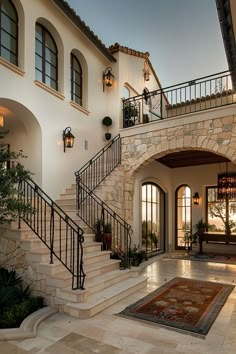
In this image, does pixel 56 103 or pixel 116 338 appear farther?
pixel 56 103

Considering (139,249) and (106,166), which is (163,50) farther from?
(139,249)

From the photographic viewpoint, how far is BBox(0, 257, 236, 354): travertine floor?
3.03 metres

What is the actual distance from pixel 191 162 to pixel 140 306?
720cm

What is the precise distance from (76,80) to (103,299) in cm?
621

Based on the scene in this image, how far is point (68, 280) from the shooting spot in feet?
14.0

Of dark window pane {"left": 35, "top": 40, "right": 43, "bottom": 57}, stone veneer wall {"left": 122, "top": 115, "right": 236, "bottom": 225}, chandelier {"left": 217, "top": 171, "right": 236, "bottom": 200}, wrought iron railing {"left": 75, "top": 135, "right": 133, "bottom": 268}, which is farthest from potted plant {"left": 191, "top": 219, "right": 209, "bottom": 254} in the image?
dark window pane {"left": 35, "top": 40, "right": 43, "bottom": 57}

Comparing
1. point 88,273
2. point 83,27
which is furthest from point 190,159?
point 88,273

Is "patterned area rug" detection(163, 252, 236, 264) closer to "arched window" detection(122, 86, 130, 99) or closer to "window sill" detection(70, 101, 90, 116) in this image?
"window sill" detection(70, 101, 90, 116)

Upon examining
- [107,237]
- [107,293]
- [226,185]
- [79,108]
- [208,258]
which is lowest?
[208,258]

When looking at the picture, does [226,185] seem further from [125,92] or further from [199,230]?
[125,92]

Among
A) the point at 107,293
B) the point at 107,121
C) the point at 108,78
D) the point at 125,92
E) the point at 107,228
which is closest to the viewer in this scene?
the point at 107,293

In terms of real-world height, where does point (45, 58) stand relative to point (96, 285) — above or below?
above

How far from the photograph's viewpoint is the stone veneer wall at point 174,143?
Answer: 6.38 metres

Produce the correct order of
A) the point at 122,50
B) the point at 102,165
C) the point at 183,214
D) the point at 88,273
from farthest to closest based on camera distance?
the point at 183,214
the point at 122,50
the point at 102,165
the point at 88,273
